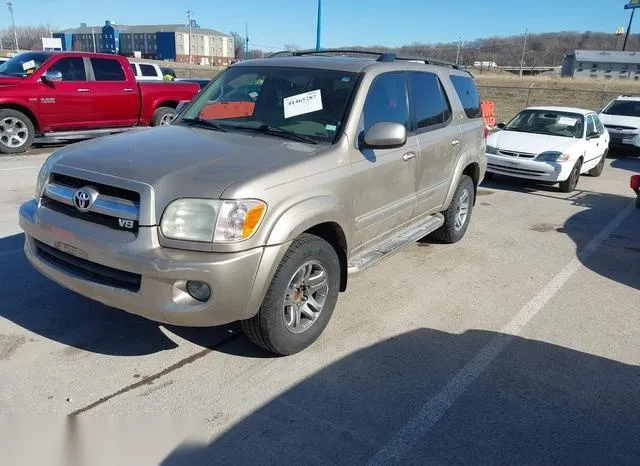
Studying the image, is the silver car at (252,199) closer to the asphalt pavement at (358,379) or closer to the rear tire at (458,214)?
the asphalt pavement at (358,379)

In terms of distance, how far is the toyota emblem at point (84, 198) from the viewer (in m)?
3.15

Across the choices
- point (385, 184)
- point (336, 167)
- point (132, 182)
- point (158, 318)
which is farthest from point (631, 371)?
point (132, 182)

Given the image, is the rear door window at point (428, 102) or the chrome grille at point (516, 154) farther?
the chrome grille at point (516, 154)

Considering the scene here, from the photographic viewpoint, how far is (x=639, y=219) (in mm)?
8000

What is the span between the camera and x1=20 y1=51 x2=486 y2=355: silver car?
298cm

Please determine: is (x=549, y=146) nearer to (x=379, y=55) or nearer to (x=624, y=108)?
(x=379, y=55)

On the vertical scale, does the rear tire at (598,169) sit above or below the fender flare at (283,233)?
below

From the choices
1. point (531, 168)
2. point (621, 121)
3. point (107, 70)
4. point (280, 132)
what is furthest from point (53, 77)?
point (621, 121)

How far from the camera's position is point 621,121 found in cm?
1496

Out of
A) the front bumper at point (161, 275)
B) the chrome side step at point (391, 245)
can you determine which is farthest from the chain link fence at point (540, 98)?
the front bumper at point (161, 275)

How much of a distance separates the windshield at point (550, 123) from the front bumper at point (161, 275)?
8.89 meters

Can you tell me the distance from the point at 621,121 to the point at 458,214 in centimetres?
1152

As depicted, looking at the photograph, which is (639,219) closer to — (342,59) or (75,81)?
(342,59)

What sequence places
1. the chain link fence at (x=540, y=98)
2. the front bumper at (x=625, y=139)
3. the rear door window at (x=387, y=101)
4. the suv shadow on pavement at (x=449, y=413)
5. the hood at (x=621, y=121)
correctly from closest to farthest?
the suv shadow on pavement at (x=449, y=413) < the rear door window at (x=387, y=101) < the front bumper at (x=625, y=139) < the hood at (x=621, y=121) < the chain link fence at (x=540, y=98)
